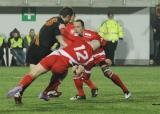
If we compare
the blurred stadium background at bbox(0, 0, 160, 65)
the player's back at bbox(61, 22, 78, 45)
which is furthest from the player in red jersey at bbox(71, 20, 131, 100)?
the blurred stadium background at bbox(0, 0, 160, 65)

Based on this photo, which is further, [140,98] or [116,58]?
[116,58]

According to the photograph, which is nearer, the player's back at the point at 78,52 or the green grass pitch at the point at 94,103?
the green grass pitch at the point at 94,103

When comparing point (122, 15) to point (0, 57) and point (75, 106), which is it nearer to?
point (0, 57)

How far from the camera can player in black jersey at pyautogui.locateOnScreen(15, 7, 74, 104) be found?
513 inches

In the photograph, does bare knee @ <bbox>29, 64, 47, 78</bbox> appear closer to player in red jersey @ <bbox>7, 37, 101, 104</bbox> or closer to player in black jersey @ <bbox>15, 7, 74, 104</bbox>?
player in red jersey @ <bbox>7, 37, 101, 104</bbox>

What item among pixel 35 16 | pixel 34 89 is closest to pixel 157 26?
pixel 35 16

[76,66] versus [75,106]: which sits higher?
[76,66]

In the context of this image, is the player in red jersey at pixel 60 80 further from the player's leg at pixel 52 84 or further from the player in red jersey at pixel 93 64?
the player in red jersey at pixel 93 64

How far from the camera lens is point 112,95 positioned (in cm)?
1512

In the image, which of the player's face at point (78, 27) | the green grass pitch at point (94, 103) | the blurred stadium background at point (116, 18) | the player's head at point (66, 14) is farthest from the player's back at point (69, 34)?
the blurred stadium background at point (116, 18)

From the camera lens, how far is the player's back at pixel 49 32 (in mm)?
13078

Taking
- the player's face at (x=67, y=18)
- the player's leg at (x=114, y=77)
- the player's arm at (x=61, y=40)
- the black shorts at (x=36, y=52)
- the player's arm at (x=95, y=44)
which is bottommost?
the player's leg at (x=114, y=77)

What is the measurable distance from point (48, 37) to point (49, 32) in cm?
13

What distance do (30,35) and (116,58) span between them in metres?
4.72
